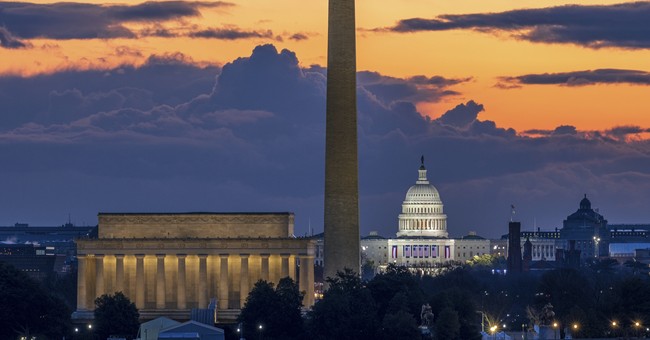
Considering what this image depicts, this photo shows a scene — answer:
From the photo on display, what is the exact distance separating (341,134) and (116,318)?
2526cm

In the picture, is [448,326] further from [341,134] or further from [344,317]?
[341,134]

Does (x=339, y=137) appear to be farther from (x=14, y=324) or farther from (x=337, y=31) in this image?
(x=14, y=324)

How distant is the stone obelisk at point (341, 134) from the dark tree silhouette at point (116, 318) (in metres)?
18.3

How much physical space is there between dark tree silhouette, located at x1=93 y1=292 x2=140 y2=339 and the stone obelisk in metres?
18.3

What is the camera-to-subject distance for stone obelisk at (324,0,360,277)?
194125mm

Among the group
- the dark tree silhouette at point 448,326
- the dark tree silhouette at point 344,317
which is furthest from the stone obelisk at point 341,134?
the dark tree silhouette at point 448,326

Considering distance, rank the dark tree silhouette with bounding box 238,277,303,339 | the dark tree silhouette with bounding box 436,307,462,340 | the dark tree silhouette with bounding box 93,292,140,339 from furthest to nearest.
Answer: the dark tree silhouette with bounding box 93,292,140,339
the dark tree silhouette with bounding box 238,277,303,339
the dark tree silhouette with bounding box 436,307,462,340

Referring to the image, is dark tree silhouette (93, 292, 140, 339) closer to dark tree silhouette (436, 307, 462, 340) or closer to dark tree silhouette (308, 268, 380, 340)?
dark tree silhouette (308, 268, 380, 340)

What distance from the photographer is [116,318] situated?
186750 millimetres

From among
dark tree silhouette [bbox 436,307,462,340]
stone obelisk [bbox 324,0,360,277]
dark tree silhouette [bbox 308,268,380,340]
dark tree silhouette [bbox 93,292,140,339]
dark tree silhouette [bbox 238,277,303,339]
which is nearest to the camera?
dark tree silhouette [bbox 436,307,462,340]

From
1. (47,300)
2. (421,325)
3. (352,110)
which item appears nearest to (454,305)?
(421,325)

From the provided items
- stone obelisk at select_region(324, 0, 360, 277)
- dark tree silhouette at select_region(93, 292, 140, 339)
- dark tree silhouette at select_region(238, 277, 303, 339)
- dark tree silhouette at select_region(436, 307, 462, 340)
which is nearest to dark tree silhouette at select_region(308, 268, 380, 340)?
dark tree silhouette at select_region(238, 277, 303, 339)

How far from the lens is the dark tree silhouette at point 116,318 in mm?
184750

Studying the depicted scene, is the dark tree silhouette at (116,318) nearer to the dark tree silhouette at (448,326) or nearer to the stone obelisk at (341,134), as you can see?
the stone obelisk at (341,134)
